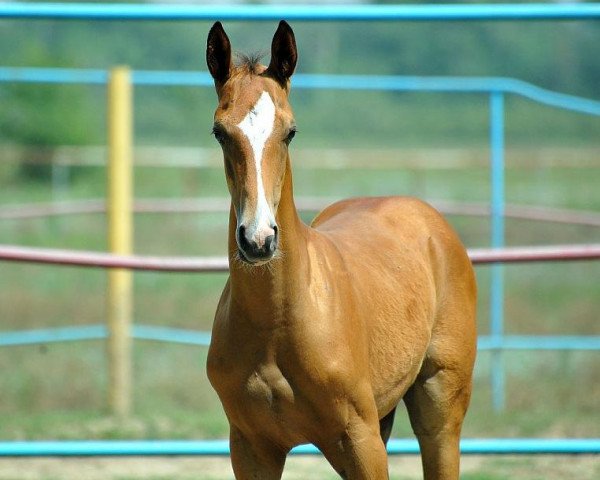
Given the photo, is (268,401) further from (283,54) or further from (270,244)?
(283,54)

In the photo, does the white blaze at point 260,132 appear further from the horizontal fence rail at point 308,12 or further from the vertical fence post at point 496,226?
the vertical fence post at point 496,226

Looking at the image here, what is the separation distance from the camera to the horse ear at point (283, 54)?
112 inches

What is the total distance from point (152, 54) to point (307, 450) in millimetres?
30901

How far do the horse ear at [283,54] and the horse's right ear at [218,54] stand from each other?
11cm

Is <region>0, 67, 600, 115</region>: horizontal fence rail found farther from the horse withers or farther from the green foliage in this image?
the green foliage

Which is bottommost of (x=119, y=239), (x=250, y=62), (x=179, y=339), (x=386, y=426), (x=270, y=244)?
(x=179, y=339)

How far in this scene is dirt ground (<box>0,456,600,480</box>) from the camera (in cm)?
488

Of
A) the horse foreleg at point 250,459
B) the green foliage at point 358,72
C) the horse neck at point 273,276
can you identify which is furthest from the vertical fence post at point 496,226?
the green foliage at point 358,72

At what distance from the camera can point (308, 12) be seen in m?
4.33

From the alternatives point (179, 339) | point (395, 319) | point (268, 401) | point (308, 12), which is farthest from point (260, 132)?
point (179, 339)

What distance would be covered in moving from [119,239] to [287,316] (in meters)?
3.44

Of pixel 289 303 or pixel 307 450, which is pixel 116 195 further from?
pixel 289 303

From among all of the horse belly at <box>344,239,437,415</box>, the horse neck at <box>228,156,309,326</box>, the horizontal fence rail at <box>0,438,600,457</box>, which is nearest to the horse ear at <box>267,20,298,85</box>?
the horse neck at <box>228,156,309,326</box>

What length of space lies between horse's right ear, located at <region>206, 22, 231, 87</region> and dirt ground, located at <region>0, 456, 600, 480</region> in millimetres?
2433
